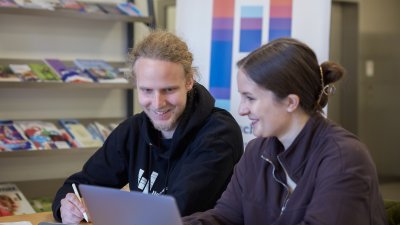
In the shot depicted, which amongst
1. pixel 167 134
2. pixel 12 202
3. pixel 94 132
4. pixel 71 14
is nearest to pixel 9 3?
pixel 71 14

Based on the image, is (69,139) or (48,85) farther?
(69,139)

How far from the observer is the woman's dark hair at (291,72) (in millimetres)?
1417

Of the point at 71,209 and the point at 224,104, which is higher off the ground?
the point at 224,104

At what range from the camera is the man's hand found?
1.82m

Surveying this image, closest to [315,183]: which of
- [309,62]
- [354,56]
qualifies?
[309,62]

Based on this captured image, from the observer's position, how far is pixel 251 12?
9.45 ft

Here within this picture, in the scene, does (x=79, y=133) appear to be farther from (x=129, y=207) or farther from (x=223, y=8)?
(x=129, y=207)

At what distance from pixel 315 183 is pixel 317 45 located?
1.53 m

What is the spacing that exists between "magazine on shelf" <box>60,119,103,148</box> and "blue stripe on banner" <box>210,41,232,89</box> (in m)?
0.89

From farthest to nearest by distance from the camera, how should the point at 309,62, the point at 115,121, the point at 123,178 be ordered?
the point at 115,121 → the point at 123,178 → the point at 309,62

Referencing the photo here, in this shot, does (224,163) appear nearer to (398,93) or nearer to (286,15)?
(286,15)

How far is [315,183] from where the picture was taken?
1.39 metres

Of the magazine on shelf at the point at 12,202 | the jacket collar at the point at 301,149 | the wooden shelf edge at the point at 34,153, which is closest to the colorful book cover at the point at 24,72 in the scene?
the wooden shelf edge at the point at 34,153

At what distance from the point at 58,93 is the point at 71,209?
75.5 inches
